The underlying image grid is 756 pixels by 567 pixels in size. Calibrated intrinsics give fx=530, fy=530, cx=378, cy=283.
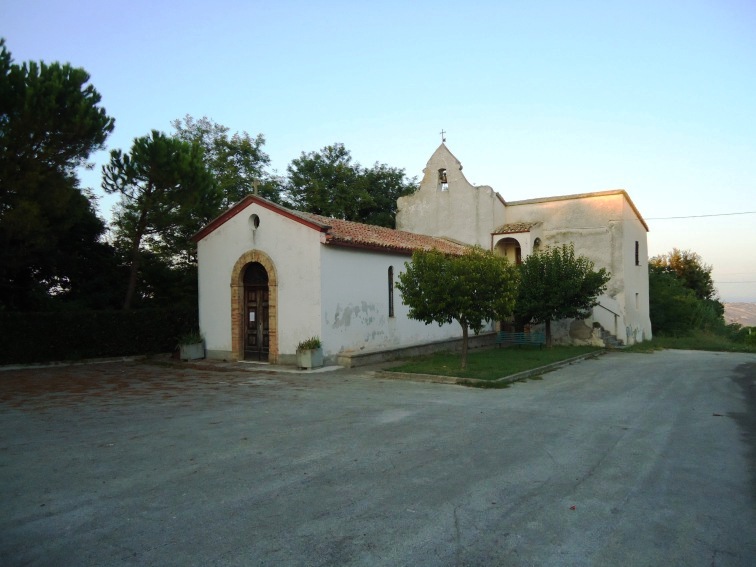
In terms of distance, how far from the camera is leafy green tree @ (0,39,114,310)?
15365mm

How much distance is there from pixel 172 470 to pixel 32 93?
1434cm

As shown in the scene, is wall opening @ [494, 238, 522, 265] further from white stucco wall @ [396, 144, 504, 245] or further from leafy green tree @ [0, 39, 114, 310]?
leafy green tree @ [0, 39, 114, 310]

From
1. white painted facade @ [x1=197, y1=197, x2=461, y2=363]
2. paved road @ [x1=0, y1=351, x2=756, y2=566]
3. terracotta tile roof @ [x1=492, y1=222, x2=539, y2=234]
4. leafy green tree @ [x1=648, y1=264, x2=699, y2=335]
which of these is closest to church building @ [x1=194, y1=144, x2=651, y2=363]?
white painted facade @ [x1=197, y1=197, x2=461, y2=363]

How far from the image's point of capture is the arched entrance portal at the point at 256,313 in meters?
17.3

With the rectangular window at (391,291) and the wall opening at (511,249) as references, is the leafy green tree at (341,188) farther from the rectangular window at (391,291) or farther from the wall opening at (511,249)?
the rectangular window at (391,291)

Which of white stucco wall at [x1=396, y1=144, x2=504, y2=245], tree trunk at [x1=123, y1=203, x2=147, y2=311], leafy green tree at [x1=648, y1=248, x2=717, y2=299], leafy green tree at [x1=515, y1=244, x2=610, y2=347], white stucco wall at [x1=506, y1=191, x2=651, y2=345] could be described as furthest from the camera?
leafy green tree at [x1=648, y1=248, x2=717, y2=299]

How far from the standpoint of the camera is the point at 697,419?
8.88 m

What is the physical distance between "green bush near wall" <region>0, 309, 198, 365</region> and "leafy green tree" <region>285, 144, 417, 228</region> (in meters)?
14.1

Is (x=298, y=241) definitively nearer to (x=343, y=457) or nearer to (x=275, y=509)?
(x=343, y=457)

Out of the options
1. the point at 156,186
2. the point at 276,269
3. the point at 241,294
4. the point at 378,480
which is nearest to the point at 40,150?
the point at 156,186

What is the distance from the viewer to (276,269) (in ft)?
54.9

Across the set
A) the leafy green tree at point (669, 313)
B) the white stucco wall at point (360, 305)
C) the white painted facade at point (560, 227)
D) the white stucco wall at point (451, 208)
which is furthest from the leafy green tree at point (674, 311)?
the white stucco wall at point (360, 305)

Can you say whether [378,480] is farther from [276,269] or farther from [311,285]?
[276,269]

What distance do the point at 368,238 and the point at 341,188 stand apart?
16.0 m
